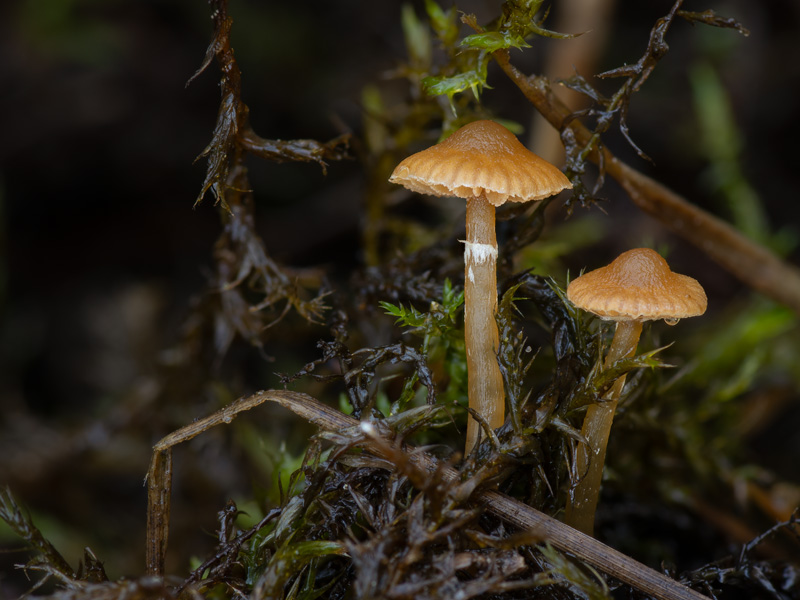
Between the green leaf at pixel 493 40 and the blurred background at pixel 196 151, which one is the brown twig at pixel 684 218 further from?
the blurred background at pixel 196 151

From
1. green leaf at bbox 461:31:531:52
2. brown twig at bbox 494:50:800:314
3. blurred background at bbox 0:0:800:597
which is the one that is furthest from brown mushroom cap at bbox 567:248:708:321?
blurred background at bbox 0:0:800:597

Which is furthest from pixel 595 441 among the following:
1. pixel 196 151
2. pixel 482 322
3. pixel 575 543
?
pixel 196 151

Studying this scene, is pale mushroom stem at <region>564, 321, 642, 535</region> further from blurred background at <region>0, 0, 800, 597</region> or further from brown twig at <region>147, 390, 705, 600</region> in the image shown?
blurred background at <region>0, 0, 800, 597</region>

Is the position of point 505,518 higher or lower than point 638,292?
lower

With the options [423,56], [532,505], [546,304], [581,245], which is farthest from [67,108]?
[532,505]

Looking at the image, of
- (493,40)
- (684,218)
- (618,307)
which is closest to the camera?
(618,307)

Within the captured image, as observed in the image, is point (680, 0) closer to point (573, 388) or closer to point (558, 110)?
point (558, 110)

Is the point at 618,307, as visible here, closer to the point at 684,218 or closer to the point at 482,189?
the point at 482,189
